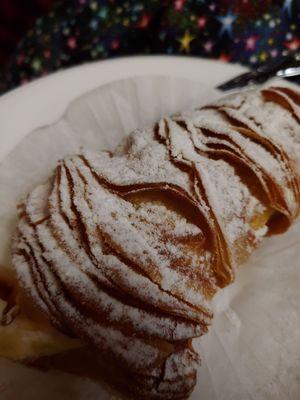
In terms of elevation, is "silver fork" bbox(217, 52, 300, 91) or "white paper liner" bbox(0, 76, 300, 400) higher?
"silver fork" bbox(217, 52, 300, 91)

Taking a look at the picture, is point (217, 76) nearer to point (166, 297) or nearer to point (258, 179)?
point (258, 179)

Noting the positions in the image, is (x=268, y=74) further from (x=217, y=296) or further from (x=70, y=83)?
(x=217, y=296)

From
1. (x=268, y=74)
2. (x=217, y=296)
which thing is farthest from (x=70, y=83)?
(x=217, y=296)

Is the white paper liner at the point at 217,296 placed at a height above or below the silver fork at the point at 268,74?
below

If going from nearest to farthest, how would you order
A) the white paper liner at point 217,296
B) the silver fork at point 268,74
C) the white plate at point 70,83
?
the white paper liner at point 217,296, the white plate at point 70,83, the silver fork at point 268,74

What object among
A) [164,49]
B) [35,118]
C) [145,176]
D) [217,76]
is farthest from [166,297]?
[164,49]

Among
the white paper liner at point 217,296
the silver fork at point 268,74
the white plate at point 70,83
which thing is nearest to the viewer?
the white paper liner at point 217,296
